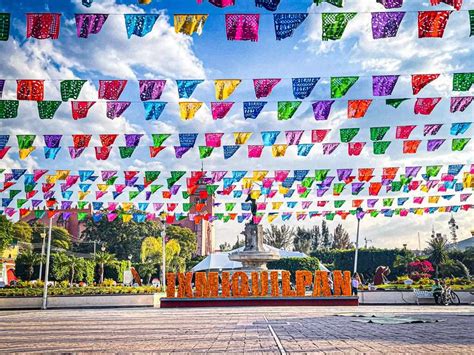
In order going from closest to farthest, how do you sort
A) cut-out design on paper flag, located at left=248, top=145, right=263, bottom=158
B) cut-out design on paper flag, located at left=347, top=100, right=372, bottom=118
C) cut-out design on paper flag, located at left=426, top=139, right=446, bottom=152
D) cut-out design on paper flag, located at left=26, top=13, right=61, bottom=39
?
cut-out design on paper flag, located at left=26, top=13, right=61, bottom=39, cut-out design on paper flag, located at left=347, top=100, right=372, bottom=118, cut-out design on paper flag, located at left=426, top=139, right=446, bottom=152, cut-out design on paper flag, located at left=248, top=145, right=263, bottom=158

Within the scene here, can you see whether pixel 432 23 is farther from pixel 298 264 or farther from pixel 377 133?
pixel 298 264

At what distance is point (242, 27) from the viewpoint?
13.8m

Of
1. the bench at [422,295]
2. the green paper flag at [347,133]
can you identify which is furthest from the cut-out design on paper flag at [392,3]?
the bench at [422,295]

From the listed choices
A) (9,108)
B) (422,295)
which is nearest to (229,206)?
(422,295)

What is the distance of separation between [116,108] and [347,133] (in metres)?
9.14

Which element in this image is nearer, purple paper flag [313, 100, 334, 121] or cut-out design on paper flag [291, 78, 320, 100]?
cut-out design on paper flag [291, 78, 320, 100]

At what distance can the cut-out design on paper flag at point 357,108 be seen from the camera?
59.1 ft

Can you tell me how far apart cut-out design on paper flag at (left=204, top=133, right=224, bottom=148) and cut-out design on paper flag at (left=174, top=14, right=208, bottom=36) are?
315 inches

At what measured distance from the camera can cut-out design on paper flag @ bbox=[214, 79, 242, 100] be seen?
16547mm

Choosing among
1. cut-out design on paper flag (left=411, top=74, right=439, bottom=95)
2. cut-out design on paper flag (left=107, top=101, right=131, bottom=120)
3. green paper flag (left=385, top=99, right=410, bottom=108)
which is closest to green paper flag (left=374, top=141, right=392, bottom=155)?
green paper flag (left=385, top=99, right=410, bottom=108)

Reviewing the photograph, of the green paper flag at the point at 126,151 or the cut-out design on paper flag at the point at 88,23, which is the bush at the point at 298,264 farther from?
the cut-out design on paper flag at the point at 88,23

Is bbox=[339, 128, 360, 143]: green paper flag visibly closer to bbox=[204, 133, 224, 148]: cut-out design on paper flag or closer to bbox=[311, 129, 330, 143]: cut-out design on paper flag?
bbox=[311, 129, 330, 143]: cut-out design on paper flag

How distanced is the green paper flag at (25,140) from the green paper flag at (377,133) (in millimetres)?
13558

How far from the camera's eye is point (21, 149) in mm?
20266
